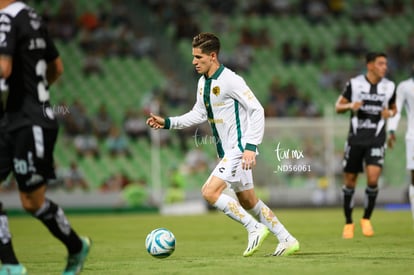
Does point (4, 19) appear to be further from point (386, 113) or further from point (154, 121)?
point (386, 113)

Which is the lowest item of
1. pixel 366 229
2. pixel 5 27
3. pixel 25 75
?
pixel 366 229

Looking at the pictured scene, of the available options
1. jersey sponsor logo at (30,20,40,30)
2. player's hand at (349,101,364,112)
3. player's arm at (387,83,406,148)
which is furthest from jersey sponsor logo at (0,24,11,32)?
player's arm at (387,83,406,148)

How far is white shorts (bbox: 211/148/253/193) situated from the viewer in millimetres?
9219

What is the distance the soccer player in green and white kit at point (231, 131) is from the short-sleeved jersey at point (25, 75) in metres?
2.60

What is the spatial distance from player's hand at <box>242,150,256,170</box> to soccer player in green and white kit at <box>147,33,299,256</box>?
159 millimetres

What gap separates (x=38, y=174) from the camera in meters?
6.90

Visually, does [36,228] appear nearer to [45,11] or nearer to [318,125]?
[318,125]

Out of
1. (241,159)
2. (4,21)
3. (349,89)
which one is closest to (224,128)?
(241,159)

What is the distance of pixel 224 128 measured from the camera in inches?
372

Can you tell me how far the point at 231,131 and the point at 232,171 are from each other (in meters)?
0.46

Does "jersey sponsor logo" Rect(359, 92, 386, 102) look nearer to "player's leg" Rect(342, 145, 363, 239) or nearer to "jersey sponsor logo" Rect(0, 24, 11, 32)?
"player's leg" Rect(342, 145, 363, 239)

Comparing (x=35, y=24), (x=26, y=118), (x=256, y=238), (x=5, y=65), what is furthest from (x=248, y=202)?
(x=5, y=65)

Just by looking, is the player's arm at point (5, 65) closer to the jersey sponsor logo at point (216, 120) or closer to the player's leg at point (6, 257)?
the player's leg at point (6, 257)

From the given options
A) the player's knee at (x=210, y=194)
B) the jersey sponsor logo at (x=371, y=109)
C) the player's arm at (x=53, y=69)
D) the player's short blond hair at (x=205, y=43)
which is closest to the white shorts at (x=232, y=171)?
the player's knee at (x=210, y=194)
